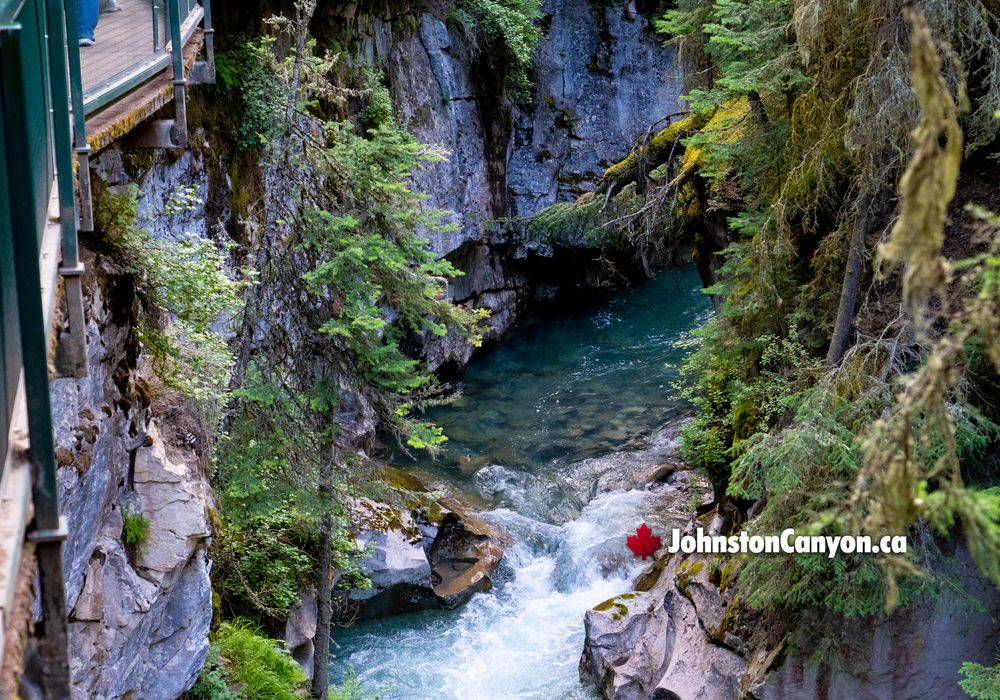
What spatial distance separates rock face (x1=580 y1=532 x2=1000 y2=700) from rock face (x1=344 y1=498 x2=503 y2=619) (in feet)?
9.11

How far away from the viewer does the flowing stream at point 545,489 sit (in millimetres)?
12398

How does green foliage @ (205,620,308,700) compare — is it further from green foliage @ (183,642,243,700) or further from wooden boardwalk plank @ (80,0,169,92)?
wooden boardwalk plank @ (80,0,169,92)

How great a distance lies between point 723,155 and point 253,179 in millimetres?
7356

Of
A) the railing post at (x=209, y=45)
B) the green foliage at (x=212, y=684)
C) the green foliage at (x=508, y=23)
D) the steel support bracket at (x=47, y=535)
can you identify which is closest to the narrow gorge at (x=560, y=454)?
the green foliage at (x=212, y=684)

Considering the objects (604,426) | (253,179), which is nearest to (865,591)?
(253,179)

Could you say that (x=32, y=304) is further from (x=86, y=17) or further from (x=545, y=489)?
(x=545, y=489)

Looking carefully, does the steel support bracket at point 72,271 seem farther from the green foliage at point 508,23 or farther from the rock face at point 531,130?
the green foliage at point 508,23

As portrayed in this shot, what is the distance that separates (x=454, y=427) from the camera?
19844 mm

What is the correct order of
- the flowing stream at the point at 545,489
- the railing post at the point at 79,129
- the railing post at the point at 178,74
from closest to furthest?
1. the railing post at the point at 79,129
2. the railing post at the point at 178,74
3. the flowing stream at the point at 545,489

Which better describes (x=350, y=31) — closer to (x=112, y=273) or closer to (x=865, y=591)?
(x=112, y=273)

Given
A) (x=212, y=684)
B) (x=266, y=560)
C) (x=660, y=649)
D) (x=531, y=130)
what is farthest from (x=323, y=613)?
(x=531, y=130)

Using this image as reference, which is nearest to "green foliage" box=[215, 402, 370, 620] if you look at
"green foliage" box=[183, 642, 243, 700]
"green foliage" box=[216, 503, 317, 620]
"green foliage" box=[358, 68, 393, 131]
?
"green foliage" box=[216, 503, 317, 620]

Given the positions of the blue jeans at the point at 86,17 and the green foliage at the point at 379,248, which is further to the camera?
the green foliage at the point at 379,248

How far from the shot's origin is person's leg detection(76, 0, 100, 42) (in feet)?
23.0
